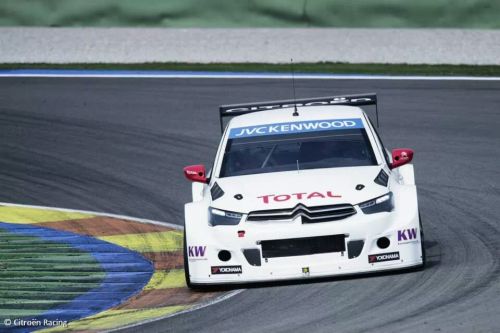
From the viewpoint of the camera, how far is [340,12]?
68.8 feet

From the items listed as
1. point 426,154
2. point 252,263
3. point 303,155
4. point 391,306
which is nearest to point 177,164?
point 426,154

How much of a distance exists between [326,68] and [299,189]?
10.7m

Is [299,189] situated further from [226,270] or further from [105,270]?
[105,270]

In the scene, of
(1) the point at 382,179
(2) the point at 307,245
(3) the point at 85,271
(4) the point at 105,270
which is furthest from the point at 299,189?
(3) the point at 85,271

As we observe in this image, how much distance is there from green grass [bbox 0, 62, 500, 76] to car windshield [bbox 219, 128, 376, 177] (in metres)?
9.19

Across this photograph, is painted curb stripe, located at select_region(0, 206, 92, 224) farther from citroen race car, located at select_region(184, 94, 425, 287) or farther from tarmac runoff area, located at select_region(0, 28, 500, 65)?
tarmac runoff area, located at select_region(0, 28, 500, 65)

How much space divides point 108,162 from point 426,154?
3.93 meters

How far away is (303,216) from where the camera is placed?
9.89 metres

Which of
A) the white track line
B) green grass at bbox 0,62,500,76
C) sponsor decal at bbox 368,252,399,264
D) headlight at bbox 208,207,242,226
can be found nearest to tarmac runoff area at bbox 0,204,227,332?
headlight at bbox 208,207,242,226

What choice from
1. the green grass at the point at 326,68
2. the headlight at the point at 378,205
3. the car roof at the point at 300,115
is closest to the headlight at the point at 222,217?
the headlight at the point at 378,205

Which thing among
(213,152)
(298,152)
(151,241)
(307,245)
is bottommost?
(307,245)

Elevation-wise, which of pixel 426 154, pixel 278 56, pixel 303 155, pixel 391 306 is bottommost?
pixel 391 306

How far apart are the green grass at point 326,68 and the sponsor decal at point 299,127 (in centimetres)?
895

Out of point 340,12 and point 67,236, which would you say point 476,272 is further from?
point 340,12
